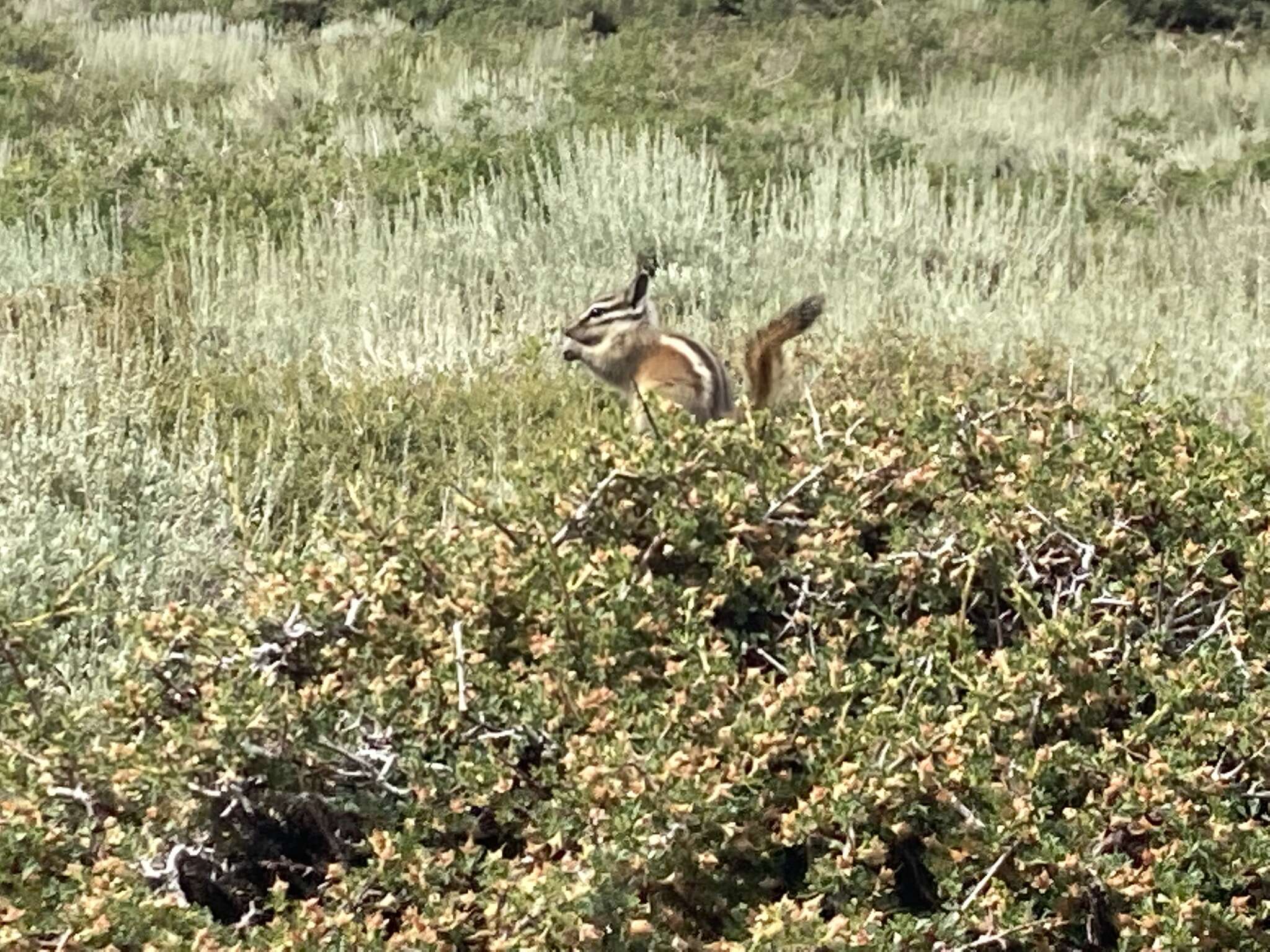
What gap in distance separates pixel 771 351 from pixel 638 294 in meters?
0.78

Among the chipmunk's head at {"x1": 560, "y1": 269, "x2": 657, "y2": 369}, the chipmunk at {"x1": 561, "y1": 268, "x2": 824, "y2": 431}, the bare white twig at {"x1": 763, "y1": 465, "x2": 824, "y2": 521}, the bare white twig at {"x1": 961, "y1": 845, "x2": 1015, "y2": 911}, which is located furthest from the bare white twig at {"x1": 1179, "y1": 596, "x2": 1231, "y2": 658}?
the chipmunk's head at {"x1": 560, "y1": 269, "x2": 657, "y2": 369}

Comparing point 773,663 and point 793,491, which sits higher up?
point 793,491

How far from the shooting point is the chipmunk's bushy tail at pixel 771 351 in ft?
18.3

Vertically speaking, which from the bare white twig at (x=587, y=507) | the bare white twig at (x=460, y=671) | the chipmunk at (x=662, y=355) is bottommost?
the chipmunk at (x=662, y=355)

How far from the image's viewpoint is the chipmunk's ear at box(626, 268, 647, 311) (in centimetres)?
632

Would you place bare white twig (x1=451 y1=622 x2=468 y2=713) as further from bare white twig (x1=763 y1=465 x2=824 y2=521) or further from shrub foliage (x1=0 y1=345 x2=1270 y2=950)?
bare white twig (x1=763 y1=465 x2=824 y2=521)

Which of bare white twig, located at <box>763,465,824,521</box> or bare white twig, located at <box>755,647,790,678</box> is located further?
bare white twig, located at <box>763,465,824,521</box>

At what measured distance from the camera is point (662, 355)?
20.1 ft

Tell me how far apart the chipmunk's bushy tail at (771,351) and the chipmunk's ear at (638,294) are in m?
0.60

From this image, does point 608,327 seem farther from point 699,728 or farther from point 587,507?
point 699,728

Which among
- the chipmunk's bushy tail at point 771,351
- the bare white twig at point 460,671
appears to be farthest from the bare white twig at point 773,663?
the chipmunk's bushy tail at point 771,351

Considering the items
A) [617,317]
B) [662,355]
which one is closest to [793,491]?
[662,355]

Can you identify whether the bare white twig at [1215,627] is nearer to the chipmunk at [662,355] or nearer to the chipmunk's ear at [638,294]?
the chipmunk at [662,355]

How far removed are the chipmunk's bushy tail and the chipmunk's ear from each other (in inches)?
23.8
